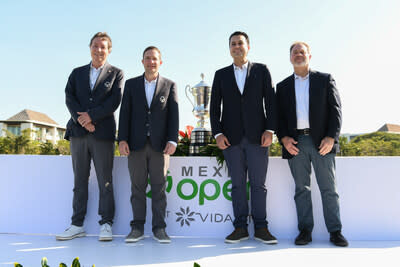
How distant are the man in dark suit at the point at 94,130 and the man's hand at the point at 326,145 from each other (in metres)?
1.78

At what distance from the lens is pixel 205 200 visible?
286 centimetres

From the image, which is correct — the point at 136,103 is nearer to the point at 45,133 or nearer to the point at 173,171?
the point at 173,171

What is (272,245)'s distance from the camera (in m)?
2.47

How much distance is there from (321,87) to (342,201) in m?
1.05

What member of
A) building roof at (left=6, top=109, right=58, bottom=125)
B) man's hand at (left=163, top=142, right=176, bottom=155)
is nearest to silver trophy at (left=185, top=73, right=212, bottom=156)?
man's hand at (left=163, top=142, right=176, bottom=155)

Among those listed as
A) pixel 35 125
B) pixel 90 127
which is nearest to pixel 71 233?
pixel 90 127

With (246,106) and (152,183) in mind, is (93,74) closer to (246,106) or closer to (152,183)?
(152,183)

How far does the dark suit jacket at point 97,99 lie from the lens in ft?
8.89

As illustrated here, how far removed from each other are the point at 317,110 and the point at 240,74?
0.71 m

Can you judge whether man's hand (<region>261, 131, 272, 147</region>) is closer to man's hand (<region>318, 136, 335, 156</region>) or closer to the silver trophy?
man's hand (<region>318, 136, 335, 156</region>)

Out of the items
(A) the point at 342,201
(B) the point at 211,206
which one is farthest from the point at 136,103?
(A) the point at 342,201

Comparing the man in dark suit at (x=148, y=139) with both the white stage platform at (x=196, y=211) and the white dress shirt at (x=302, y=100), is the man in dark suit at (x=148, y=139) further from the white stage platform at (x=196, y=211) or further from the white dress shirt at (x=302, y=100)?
the white dress shirt at (x=302, y=100)

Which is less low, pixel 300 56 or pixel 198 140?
pixel 300 56

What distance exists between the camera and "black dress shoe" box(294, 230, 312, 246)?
8.19ft
